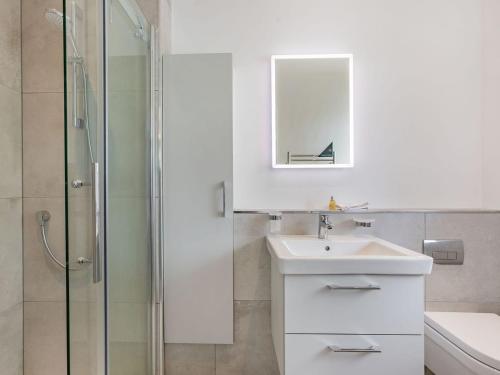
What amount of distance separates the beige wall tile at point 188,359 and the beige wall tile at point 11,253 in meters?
0.76

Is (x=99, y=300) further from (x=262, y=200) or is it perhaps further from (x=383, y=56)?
(x=383, y=56)

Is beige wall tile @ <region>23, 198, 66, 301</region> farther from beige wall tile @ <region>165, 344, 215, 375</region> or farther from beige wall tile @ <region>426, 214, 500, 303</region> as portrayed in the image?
beige wall tile @ <region>426, 214, 500, 303</region>

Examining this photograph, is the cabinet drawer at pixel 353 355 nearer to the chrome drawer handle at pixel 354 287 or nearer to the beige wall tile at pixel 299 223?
the chrome drawer handle at pixel 354 287

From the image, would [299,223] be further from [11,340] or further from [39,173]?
[11,340]

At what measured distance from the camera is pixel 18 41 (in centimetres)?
134

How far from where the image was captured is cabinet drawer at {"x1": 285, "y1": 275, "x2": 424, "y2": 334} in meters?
1.01

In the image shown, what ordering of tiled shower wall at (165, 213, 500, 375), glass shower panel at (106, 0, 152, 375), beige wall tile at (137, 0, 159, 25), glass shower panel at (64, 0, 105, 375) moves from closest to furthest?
A: 1. glass shower panel at (64, 0, 105, 375)
2. glass shower panel at (106, 0, 152, 375)
3. beige wall tile at (137, 0, 159, 25)
4. tiled shower wall at (165, 213, 500, 375)

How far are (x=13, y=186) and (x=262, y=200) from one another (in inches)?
47.6

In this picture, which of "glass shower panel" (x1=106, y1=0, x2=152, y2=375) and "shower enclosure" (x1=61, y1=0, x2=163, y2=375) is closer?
"shower enclosure" (x1=61, y1=0, x2=163, y2=375)

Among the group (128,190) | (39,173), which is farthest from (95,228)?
(39,173)

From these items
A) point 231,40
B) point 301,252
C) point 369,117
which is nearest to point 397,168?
point 369,117

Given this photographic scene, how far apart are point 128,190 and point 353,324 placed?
963mm

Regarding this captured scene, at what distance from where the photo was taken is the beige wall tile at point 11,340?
1.26 m

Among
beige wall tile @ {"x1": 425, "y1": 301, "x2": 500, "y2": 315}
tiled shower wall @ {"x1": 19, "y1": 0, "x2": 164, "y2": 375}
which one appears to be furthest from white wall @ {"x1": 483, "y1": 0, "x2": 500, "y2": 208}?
tiled shower wall @ {"x1": 19, "y1": 0, "x2": 164, "y2": 375}
